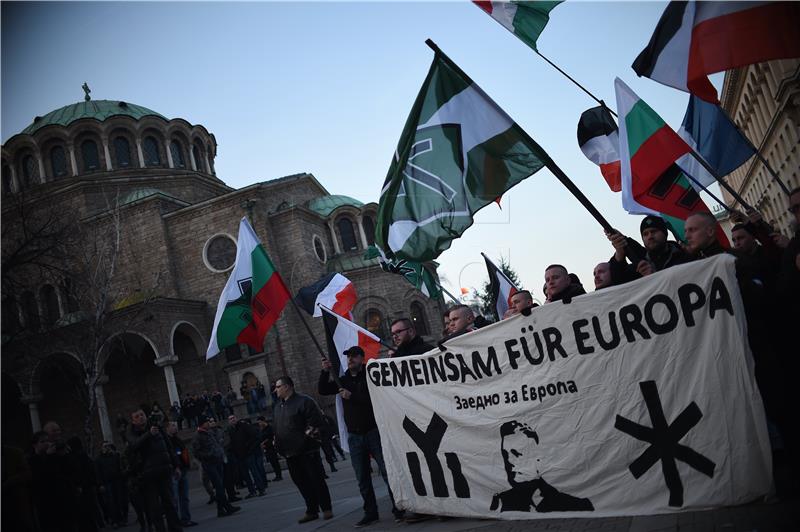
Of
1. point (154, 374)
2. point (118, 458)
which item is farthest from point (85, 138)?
point (118, 458)

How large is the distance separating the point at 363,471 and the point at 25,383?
2595 cm

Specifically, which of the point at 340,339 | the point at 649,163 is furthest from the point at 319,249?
the point at 649,163

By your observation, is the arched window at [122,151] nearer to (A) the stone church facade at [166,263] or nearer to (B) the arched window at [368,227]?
(A) the stone church facade at [166,263]

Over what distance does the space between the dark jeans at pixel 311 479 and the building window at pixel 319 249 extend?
25924mm

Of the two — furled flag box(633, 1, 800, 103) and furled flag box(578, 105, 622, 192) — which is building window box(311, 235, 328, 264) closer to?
furled flag box(578, 105, 622, 192)

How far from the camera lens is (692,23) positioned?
173 inches

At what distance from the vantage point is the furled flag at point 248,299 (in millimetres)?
7523

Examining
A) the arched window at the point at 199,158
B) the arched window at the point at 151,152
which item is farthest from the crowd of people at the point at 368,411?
the arched window at the point at 199,158

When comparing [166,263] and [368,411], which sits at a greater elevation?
[166,263]

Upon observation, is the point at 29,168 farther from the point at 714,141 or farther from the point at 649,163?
the point at 649,163

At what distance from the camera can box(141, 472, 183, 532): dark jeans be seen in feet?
24.6

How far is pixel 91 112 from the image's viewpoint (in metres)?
38.5

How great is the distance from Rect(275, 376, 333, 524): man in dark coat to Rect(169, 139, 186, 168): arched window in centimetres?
3470

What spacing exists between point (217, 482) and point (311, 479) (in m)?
3.84
